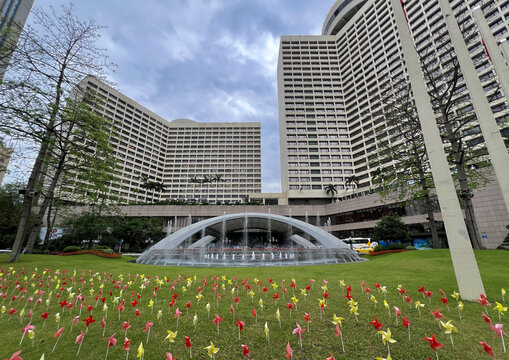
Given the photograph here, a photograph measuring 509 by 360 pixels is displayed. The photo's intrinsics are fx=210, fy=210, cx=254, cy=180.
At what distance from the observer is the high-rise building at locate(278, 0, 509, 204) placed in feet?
185

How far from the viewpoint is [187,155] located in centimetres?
9450

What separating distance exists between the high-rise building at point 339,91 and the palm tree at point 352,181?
1.96 feet

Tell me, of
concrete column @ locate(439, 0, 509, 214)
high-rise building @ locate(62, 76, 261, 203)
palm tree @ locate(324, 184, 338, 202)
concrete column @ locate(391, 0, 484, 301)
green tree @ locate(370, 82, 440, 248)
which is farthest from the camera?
high-rise building @ locate(62, 76, 261, 203)

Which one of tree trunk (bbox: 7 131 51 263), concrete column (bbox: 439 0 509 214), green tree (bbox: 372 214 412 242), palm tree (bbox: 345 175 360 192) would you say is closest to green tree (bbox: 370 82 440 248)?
concrete column (bbox: 439 0 509 214)

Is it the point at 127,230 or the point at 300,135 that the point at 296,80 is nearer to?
the point at 300,135

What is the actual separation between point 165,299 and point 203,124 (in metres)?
102

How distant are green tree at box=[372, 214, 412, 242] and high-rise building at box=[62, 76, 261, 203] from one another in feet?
191

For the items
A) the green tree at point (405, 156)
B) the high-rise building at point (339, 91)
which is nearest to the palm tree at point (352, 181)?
the high-rise building at point (339, 91)

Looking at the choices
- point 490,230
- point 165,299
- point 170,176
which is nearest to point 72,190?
point 165,299

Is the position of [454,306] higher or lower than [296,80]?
lower

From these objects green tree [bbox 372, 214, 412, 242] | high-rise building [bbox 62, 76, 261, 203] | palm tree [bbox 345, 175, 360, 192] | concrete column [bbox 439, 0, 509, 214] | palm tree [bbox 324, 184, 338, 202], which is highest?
high-rise building [bbox 62, 76, 261, 203]

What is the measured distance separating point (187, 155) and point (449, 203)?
9679 cm

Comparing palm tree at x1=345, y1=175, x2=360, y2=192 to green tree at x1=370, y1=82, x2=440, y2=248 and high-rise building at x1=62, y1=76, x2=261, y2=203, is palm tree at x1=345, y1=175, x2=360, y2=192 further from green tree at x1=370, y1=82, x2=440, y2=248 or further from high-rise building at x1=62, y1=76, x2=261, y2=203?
high-rise building at x1=62, y1=76, x2=261, y2=203

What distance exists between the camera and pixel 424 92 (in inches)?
219
